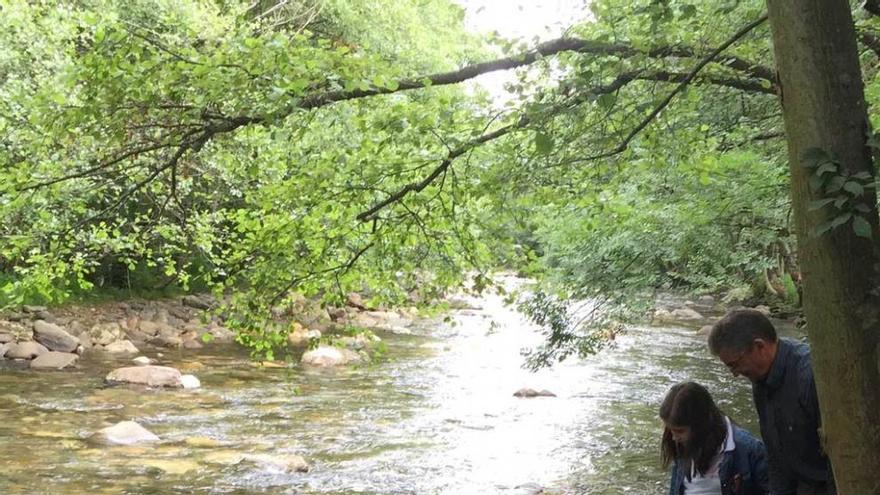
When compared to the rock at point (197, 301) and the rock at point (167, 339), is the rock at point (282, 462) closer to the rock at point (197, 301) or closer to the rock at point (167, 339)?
the rock at point (167, 339)

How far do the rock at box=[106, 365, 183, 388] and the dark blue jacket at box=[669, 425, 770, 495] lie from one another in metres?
12.3

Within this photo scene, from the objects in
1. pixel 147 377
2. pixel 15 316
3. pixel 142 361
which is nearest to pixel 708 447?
pixel 147 377

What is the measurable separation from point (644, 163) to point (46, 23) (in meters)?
11.2

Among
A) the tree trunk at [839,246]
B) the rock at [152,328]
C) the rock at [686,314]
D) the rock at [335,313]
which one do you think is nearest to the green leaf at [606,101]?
the tree trunk at [839,246]

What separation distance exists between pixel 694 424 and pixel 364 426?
9426 mm

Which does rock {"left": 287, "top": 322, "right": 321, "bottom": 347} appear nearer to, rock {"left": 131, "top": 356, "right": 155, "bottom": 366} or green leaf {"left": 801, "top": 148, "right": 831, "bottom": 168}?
rock {"left": 131, "top": 356, "right": 155, "bottom": 366}

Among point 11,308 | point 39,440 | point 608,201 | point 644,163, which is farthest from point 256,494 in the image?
point 11,308

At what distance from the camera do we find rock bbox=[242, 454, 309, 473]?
384 inches

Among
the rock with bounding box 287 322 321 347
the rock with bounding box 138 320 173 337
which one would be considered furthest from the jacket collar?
the rock with bounding box 138 320 173 337

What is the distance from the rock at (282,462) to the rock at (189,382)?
4.32 metres

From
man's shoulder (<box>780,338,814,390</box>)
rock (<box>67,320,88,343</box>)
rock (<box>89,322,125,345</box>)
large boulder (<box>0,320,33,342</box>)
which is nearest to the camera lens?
man's shoulder (<box>780,338,814,390</box>)

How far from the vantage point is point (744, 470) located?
3.18 m

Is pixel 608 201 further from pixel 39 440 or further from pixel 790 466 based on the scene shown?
pixel 39 440

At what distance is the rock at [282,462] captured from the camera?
Result: 9758 mm
